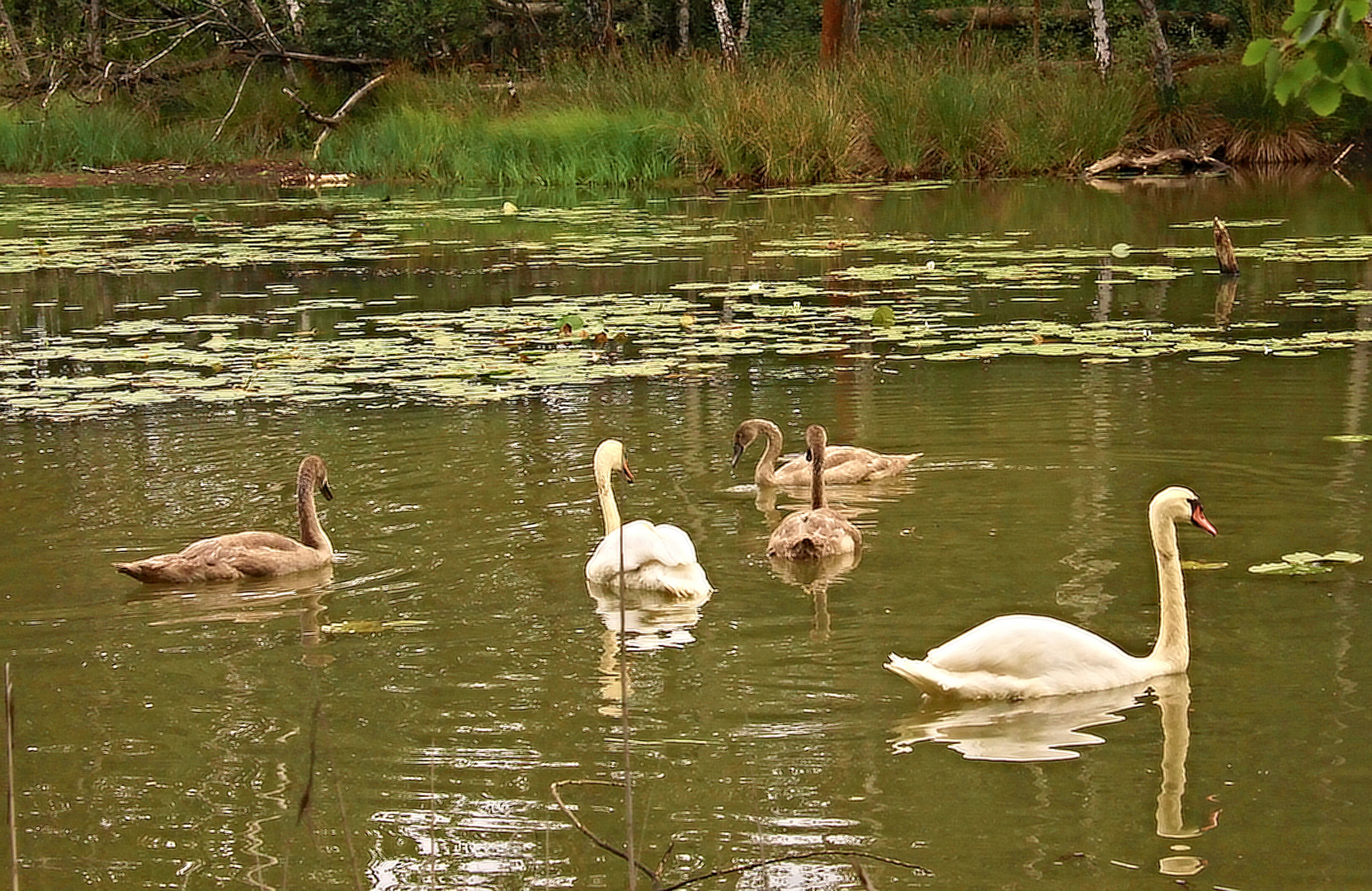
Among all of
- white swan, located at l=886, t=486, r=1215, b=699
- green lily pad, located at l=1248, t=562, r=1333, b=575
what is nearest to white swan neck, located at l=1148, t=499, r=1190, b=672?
white swan, located at l=886, t=486, r=1215, b=699

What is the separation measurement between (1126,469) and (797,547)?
6.41 feet

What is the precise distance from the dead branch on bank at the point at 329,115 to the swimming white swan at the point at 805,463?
21598 mm

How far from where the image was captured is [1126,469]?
28.1 feet

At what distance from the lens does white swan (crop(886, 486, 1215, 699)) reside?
18.3 ft

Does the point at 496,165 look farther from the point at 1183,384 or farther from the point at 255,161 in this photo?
the point at 1183,384

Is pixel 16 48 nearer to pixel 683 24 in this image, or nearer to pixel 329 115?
pixel 329 115

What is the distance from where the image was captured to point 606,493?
7.62m

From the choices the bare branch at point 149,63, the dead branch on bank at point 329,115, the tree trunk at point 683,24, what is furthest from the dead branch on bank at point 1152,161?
the bare branch at point 149,63

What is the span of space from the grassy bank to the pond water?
9.38 meters

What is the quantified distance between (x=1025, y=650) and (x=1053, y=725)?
0.81 feet

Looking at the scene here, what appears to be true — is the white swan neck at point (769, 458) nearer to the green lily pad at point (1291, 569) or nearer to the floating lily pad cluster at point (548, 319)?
the floating lily pad cluster at point (548, 319)

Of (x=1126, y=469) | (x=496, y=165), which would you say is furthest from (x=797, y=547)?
(x=496, y=165)

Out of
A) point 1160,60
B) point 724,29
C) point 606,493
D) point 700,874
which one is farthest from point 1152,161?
point 700,874

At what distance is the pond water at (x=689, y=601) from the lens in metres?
4.69
